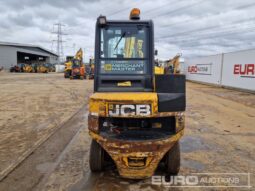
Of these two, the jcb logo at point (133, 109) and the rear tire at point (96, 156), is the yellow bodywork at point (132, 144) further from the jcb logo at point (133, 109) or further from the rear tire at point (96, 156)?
the rear tire at point (96, 156)

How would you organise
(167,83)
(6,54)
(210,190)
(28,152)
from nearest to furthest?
1. (210,190)
2. (167,83)
3. (28,152)
4. (6,54)

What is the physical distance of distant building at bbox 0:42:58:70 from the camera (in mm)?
56941

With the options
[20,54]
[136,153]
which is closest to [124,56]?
[136,153]

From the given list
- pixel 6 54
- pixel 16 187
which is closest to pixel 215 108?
pixel 16 187

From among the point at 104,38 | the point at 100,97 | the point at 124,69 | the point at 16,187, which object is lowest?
the point at 16,187

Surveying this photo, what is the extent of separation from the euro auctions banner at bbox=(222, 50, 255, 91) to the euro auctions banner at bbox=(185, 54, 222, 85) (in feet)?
4.53

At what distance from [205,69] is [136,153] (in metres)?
23.7

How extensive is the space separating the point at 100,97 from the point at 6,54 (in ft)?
199

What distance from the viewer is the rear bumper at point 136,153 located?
357cm

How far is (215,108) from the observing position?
1104 centimetres

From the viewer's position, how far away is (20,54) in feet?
227

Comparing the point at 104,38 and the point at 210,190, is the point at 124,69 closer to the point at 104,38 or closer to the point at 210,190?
the point at 104,38

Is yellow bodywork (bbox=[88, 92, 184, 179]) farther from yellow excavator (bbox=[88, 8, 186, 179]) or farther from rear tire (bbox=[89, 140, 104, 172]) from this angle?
rear tire (bbox=[89, 140, 104, 172])

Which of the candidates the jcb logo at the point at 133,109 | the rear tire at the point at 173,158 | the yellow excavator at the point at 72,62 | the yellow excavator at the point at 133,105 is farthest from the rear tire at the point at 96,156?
the yellow excavator at the point at 72,62
